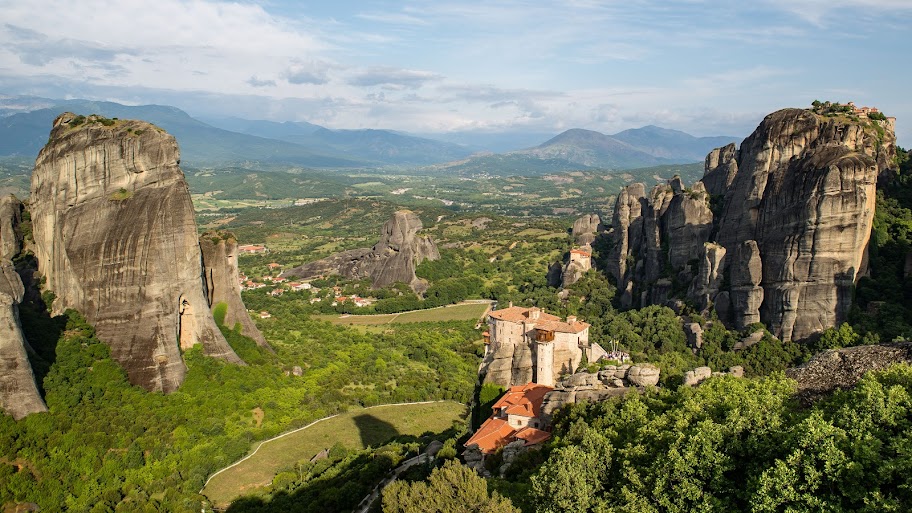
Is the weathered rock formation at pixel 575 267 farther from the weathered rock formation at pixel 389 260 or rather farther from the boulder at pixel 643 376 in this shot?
the boulder at pixel 643 376

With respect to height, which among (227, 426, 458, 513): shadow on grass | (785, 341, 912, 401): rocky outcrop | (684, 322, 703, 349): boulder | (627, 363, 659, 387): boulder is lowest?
(227, 426, 458, 513): shadow on grass

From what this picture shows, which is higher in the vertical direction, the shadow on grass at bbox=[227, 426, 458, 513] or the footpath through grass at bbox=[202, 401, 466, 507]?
the shadow on grass at bbox=[227, 426, 458, 513]

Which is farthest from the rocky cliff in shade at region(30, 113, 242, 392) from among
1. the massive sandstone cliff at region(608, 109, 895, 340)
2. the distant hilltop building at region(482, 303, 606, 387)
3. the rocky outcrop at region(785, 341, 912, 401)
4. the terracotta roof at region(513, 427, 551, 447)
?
the massive sandstone cliff at region(608, 109, 895, 340)

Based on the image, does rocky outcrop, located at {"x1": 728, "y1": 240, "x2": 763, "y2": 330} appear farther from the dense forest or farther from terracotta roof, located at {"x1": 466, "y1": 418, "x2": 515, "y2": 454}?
terracotta roof, located at {"x1": 466, "y1": 418, "x2": 515, "y2": 454}

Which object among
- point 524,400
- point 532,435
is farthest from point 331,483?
point 532,435

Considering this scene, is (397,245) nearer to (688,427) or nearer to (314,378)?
(314,378)

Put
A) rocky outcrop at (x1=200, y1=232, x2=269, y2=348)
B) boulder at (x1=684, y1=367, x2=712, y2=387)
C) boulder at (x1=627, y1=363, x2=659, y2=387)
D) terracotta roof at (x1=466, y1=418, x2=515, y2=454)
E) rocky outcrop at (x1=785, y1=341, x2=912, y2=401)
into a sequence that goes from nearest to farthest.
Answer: rocky outcrop at (x1=785, y1=341, x2=912, y2=401)
boulder at (x1=684, y1=367, x2=712, y2=387)
boulder at (x1=627, y1=363, x2=659, y2=387)
terracotta roof at (x1=466, y1=418, x2=515, y2=454)
rocky outcrop at (x1=200, y1=232, x2=269, y2=348)
